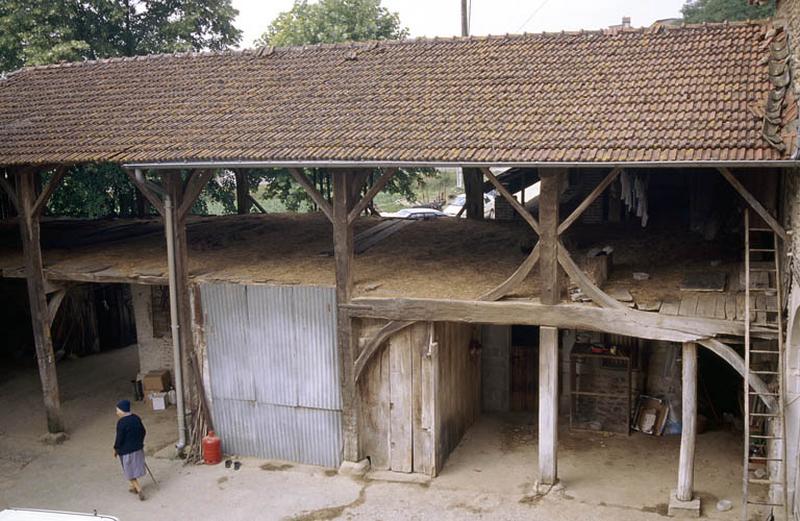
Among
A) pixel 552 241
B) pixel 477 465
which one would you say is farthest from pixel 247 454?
pixel 552 241

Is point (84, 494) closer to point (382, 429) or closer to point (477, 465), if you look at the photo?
point (382, 429)

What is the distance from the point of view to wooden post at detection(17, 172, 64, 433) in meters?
12.5

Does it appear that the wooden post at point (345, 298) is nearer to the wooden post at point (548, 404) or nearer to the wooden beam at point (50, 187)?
the wooden post at point (548, 404)

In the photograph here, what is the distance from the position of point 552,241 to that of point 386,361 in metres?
3.10

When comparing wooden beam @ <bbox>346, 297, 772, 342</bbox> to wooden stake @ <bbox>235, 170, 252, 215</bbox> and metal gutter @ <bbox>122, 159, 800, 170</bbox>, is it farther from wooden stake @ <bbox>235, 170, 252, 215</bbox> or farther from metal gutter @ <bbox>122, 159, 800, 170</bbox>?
wooden stake @ <bbox>235, 170, 252, 215</bbox>

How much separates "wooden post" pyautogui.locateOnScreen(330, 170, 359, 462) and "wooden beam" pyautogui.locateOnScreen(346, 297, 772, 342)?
0.80 ft

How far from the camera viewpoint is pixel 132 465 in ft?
35.5

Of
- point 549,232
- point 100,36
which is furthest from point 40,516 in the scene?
point 100,36

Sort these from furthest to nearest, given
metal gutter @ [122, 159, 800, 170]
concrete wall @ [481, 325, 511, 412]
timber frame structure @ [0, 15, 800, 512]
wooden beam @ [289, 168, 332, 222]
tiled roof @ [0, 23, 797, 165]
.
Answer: concrete wall @ [481, 325, 511, 412]
wooden beam @ [289, 168, 332, 222]
tiled roof @ [0, 23, 797, 165]
timber frame structure @ [0, 15, 800, 512]
metal gutter @ [122, 159, 800, 170]

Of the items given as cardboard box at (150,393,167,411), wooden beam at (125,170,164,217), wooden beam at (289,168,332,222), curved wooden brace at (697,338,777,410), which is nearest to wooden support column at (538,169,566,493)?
curved wooden brace at (697,338,777,410)

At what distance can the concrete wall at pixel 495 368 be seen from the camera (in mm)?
13828

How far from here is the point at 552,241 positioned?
999 centimetres

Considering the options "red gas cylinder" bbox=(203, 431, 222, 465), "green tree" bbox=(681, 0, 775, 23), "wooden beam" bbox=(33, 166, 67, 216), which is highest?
"green tree" bbox=(681, 0, 775, 23)

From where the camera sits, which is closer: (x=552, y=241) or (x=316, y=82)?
(x=552, y=241)
